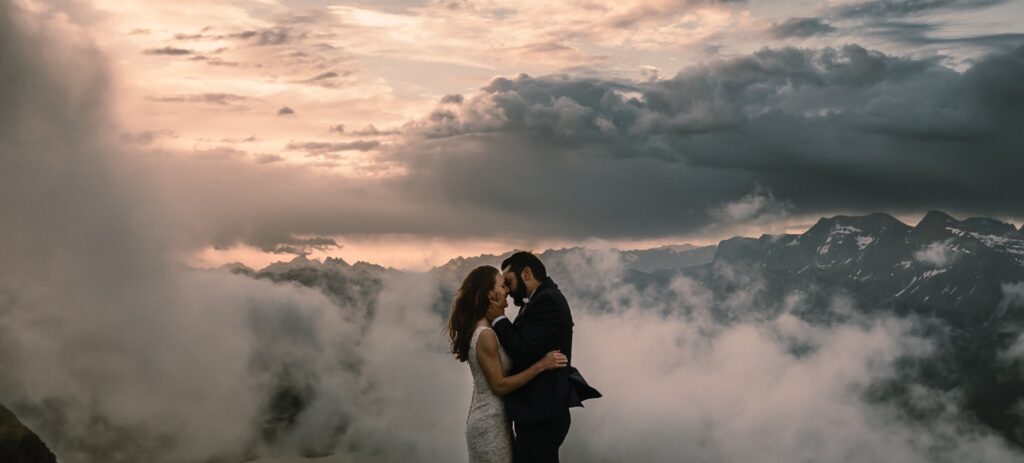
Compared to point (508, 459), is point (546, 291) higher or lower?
higher

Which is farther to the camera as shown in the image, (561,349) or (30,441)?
(30,441)

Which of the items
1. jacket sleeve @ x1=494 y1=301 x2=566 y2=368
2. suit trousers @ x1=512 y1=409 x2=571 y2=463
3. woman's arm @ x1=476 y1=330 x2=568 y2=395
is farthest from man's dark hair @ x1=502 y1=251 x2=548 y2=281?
suit trousers @ x1=512 y1=409 x2=571 y2=463

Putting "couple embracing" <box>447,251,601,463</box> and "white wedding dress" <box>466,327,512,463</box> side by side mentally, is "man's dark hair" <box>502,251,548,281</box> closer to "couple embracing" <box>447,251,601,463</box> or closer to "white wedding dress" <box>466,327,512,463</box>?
"couple embracing" <box>447,251,601,463</box>

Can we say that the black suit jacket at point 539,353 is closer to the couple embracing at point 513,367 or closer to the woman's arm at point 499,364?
the couple embracing at point 513,367

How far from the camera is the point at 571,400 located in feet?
36.3

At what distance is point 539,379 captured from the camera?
10.9 meters

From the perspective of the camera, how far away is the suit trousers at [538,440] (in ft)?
36.1

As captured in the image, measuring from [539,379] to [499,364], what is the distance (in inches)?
20.2

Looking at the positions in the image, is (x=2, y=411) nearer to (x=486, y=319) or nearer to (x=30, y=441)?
(x=30, y=441)

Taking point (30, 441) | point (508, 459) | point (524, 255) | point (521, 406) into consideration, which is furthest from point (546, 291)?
point (30, 441)

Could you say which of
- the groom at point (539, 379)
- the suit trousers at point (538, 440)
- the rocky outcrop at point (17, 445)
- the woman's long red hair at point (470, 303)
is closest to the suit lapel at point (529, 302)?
the groom at point (539, 379)

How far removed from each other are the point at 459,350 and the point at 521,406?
3.22 feet

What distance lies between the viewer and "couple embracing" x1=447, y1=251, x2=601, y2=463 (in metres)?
10.9

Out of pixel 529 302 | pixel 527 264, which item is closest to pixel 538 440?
pixel 529 302
